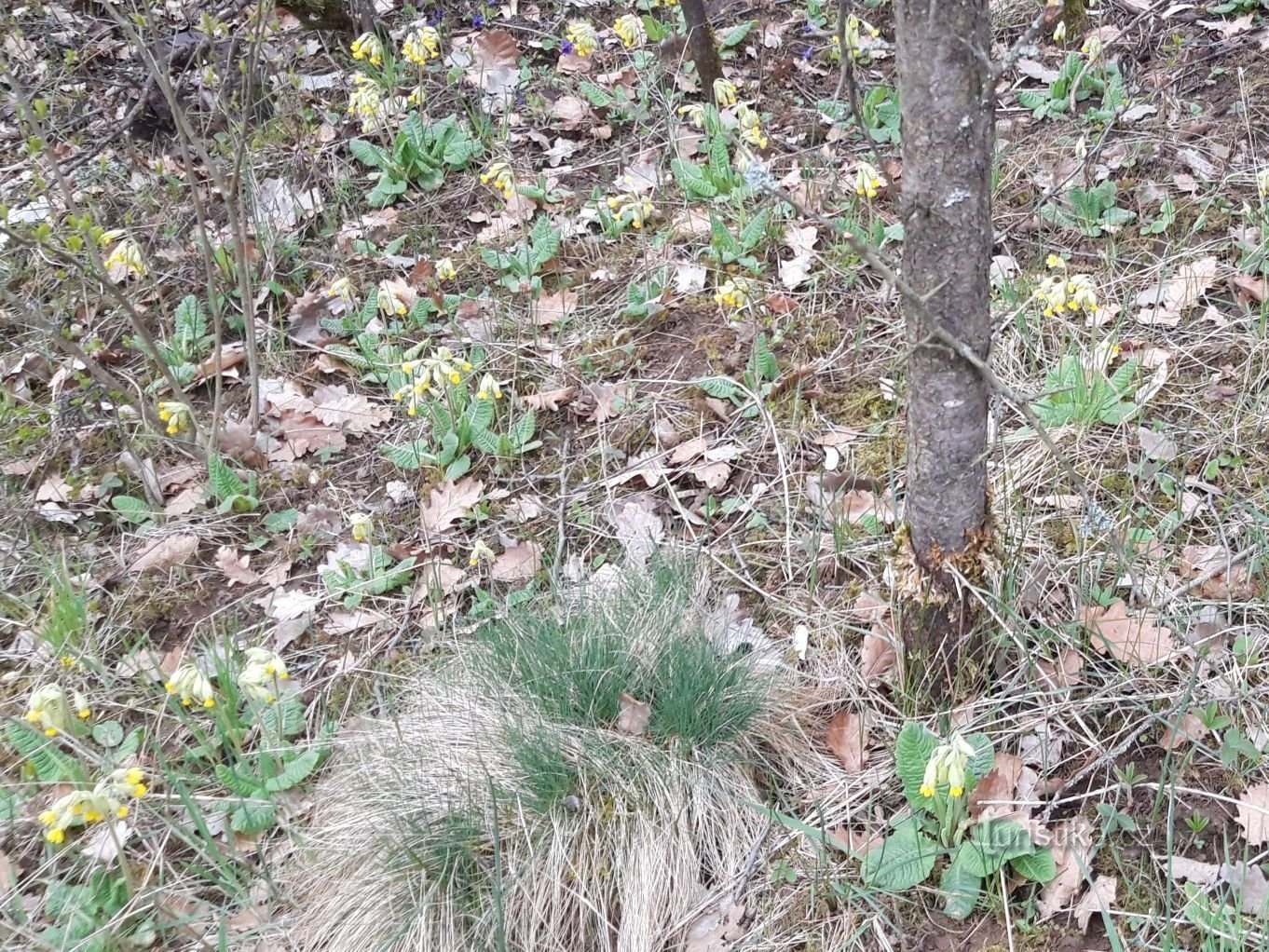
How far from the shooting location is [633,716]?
236cm

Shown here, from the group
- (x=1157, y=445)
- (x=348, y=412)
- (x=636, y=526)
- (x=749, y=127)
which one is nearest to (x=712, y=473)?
(x=636, y=526)

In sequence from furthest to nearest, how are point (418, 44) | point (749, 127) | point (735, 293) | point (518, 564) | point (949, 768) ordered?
point (418, 44), point (749, 127), point (735, 293), point (518, 564), point (949, 768)

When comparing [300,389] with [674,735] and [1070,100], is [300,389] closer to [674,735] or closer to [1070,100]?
[674,735]

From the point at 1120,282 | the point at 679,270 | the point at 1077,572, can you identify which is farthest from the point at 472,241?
the point at 1077,572

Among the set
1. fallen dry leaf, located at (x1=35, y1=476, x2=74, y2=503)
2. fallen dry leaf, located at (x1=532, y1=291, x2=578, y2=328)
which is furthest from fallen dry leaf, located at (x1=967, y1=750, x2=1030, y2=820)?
fallen dry leaf, located at (x1=35, y1=476, x2=74, y2=503)

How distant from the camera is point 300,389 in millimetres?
3824

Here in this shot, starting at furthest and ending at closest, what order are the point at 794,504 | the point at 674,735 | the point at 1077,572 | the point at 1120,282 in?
the point at 1120,282 < the point at 794,504 < the point at 1077,572 < the point at 674,735

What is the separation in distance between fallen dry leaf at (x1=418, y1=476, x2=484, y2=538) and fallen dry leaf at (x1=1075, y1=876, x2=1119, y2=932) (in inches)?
77.9

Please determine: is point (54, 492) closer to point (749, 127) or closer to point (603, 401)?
point (603, 401)

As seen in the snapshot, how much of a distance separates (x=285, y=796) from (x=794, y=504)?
1.56 m

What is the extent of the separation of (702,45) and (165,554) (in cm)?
302

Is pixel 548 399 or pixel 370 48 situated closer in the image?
pixel 548 399

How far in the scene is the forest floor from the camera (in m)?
2.22

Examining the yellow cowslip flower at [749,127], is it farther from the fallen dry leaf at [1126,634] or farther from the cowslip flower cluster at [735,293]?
the fallen dry leaf at [1126,634]
